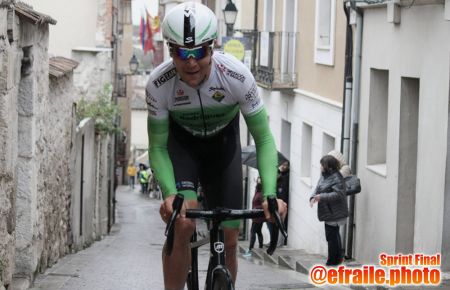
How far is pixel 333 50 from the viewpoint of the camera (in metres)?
16.9

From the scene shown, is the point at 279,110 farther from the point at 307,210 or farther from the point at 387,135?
the point at 387,135

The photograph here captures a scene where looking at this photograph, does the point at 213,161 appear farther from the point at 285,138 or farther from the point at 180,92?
the point at 285,138

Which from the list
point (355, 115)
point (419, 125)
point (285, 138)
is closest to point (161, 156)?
point (419, 125)

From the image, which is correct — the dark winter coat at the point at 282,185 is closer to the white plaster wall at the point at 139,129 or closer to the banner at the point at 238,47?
the banner at the point at 238,47

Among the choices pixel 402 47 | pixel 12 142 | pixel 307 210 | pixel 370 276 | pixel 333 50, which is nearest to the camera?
pixel 12 142

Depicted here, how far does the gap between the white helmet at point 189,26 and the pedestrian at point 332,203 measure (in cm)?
745

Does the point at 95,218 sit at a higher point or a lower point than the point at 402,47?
lower

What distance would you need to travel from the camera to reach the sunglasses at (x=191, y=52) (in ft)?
17.6

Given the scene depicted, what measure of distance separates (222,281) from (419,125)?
6736mm

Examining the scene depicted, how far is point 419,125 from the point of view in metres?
11.6

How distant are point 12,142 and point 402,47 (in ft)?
19.2

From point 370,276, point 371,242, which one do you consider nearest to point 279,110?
point 371,242

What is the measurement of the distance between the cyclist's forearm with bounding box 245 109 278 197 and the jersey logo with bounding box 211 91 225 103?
206mm

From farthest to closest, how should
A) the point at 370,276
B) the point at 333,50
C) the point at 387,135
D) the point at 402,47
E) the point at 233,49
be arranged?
the point at 233,49, the point at 333,50, the point at 387,135, the point at 402,47, the point at 370,276
